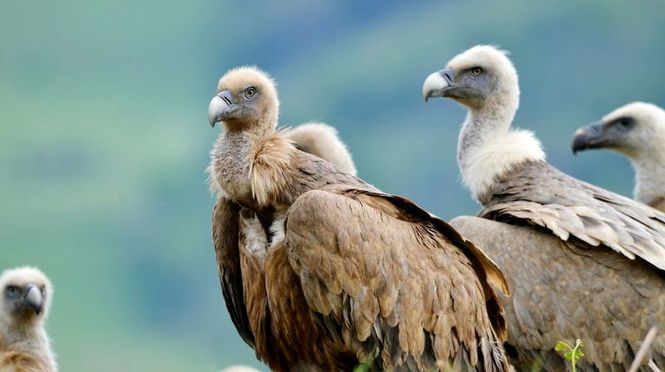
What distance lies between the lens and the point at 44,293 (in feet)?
29.2

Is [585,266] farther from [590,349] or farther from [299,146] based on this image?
[299,146]

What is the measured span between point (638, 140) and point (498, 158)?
2.58m

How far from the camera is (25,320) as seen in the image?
8.48 meters

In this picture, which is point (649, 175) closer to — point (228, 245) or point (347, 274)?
point (228, 245)

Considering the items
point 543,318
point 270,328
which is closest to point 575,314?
point 543,318

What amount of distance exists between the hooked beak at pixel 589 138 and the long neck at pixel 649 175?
0.89 feet

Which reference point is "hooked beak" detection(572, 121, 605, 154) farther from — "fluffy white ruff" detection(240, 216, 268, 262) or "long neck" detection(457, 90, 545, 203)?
"fluffy white ruff" detection(240, 216, 268, 262)

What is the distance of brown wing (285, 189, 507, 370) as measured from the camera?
509 centimetres

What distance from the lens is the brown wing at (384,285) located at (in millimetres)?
5086

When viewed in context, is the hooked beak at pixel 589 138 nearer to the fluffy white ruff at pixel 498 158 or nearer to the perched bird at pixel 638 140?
the perched bird at pixel 638 140

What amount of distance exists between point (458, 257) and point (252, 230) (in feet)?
2.94

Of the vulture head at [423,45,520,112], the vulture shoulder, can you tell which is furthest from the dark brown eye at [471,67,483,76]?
the vulture shoulder

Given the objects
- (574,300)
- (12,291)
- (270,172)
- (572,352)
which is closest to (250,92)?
(270,172)

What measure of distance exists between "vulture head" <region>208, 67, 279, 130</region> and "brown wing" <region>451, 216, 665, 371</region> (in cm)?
118
